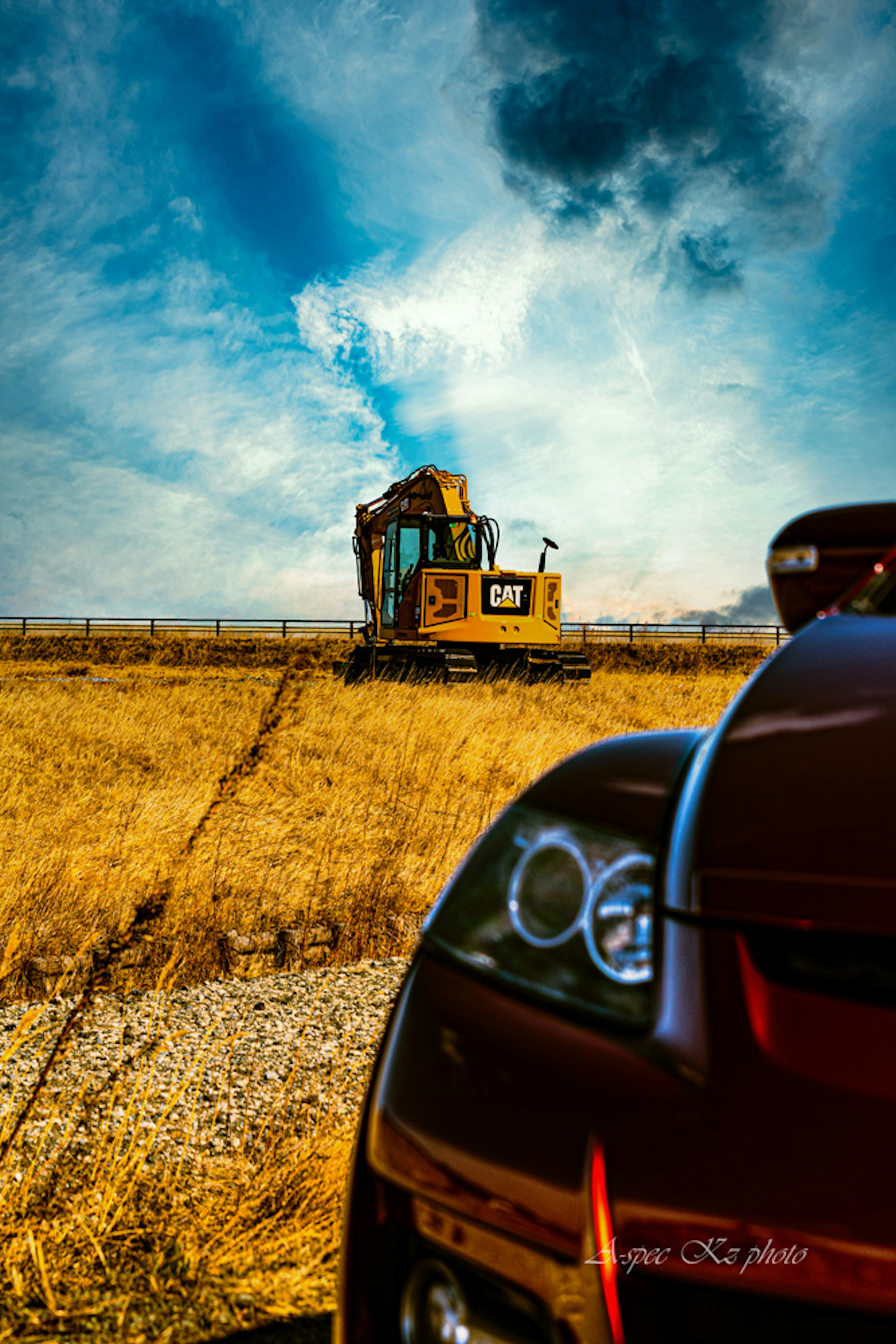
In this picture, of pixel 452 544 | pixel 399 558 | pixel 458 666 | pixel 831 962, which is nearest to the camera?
pixel 831 962

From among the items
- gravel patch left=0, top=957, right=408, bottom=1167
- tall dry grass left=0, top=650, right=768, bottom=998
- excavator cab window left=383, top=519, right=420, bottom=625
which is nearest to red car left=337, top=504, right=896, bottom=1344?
gravel patch left=0, top=957, right=408, bottom=1167

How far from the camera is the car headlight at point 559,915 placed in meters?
0.89

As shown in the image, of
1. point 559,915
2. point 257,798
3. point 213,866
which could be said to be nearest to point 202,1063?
point 559,915

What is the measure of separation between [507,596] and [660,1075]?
16683 millimetres

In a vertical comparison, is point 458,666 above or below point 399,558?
below

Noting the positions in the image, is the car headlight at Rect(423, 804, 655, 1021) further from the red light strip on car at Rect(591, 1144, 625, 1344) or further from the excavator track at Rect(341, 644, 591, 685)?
the excavator track at Rect(341, 644, 591, 685)

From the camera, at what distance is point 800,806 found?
91cm

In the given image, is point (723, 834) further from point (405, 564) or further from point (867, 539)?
point (405, 564)

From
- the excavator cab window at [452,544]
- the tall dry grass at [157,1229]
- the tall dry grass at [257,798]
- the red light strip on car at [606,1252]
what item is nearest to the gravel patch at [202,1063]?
the tall dry grass at [157,1229]

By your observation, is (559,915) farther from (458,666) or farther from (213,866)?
(458,666)

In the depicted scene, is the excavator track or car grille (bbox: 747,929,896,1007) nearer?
car grille (bbox: 747,929,896,1007)

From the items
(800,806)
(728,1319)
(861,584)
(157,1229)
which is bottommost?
(157,1229)

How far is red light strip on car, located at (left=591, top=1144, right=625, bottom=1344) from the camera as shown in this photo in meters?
0.71

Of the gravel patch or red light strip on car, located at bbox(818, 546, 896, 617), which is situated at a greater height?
red light strip on car, located at bbox(818, 546, 896, 617)
